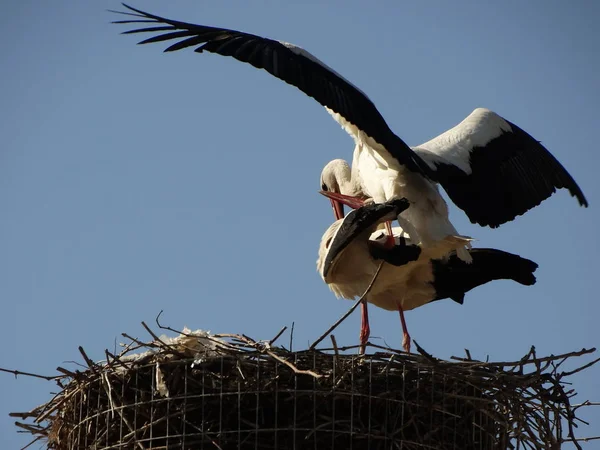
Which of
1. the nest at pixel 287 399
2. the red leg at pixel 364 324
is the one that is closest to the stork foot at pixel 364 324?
the red leg at pixel 364 324

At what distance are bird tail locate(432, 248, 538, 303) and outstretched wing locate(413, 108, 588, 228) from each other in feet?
0.66

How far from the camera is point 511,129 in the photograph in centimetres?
889

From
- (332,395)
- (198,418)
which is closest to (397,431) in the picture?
(332,395)

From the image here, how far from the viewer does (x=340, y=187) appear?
949cm

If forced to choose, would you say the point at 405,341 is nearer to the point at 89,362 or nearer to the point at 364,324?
the point at 364,324

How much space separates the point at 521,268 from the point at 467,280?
0.36m

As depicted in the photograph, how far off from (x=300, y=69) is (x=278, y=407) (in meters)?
1.86

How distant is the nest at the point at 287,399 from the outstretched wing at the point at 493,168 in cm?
154

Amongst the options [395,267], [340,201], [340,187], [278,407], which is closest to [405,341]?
[395,267]

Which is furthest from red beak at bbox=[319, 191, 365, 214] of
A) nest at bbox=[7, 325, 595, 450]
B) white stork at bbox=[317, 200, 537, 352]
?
nest at bbox=[7, 325, 595, 450]

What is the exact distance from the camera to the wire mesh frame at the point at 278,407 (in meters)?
6.60

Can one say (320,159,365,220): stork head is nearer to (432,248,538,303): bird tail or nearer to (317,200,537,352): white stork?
(317,200,537,352): white stork

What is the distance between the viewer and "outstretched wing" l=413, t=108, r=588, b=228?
8.34m

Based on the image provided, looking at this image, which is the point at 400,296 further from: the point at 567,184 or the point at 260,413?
the point at 260,413
